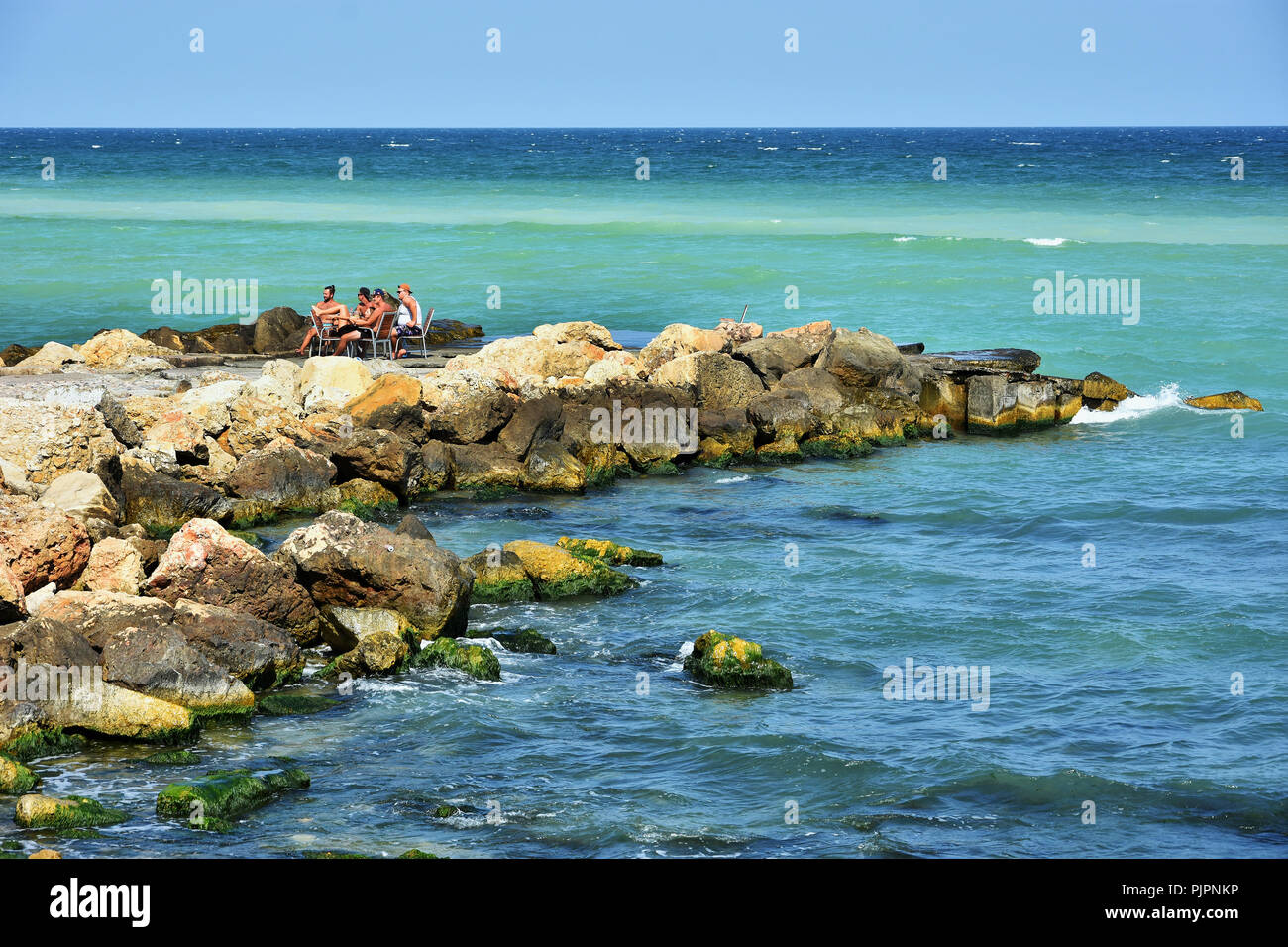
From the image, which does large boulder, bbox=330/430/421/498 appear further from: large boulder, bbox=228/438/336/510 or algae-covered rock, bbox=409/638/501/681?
algae-covered rock, bbox=409/638/501/681

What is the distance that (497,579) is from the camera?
14133 millimetres

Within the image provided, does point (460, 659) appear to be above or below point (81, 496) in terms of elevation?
below

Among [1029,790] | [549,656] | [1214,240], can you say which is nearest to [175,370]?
[549,656]

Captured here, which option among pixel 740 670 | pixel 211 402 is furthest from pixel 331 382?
pixel 740 670

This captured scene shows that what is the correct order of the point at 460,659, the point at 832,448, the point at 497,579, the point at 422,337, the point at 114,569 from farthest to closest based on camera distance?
1. the point at 422,337
2. the point at 832,448
3. the point at 497,579
4. the point at 114,569
5. the point at 460,659

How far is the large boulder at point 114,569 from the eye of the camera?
39.6ft

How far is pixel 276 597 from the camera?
12.2 meters

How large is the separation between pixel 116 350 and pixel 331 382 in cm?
546

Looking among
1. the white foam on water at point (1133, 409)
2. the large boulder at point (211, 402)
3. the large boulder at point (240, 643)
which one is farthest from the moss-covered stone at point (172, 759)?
the white foam on water at point (1133, 409)

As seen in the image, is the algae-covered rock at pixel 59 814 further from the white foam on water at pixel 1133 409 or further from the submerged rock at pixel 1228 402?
the submerged rock at pixel 1228 402

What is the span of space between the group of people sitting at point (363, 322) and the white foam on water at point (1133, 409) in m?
12.8

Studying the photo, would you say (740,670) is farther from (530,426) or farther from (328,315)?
(328,315)
